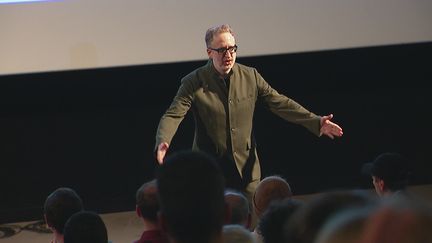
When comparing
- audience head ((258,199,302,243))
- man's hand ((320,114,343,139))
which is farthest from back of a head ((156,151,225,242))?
man's hand ((320,114,343,139))

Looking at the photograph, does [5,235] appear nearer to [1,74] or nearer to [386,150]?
[1,74]

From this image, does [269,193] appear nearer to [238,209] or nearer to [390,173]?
[238,209]

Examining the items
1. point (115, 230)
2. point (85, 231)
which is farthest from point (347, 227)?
point (115, 230)

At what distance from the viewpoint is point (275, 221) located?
5.55 feet

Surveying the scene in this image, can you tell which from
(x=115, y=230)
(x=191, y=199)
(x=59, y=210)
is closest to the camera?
(x=191, y=199)

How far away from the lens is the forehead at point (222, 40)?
3.18m

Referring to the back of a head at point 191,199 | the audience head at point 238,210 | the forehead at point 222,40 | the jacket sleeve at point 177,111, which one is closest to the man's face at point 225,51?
the forehead at point 222,40

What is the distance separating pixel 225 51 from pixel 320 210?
2081 mm

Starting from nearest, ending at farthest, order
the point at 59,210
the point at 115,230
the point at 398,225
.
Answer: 1. the point at 398,225
2. the point at 59,210
3. the point at 115,230

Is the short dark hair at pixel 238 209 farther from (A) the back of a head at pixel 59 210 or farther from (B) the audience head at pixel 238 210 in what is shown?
(A) the back of a head at pixel 59 210

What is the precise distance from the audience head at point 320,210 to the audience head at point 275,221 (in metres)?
0.44

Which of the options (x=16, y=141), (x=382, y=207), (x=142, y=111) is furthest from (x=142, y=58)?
(x=382, y=207)

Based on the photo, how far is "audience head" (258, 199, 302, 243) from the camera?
1.66 metres

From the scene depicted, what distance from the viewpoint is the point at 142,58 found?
3990mm
